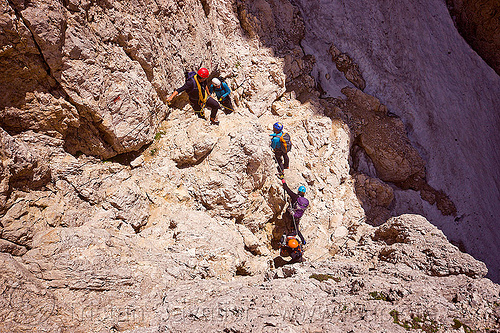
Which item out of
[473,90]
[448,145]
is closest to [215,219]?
[448,145]

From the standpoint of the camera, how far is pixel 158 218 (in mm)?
6441

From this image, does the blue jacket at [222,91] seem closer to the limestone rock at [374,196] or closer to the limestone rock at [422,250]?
the limestone rock at [422,250]

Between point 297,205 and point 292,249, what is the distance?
1452mm

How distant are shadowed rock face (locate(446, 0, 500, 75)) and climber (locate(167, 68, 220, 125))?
14739 millimetres

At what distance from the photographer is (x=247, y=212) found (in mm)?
8039

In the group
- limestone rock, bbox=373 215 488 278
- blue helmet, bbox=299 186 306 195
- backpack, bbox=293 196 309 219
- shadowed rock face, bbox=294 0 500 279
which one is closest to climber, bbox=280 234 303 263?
backpack, bbox=293 196 309 219

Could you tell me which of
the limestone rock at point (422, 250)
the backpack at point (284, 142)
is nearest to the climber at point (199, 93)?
the backpack at point (284, 142)

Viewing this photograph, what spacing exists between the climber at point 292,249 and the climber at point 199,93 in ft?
12.6

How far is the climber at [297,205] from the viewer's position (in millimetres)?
8953

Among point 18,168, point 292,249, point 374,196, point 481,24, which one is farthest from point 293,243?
point 481,24

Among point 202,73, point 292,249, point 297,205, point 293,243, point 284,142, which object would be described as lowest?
point 292,249

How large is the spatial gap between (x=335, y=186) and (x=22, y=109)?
9218 millimetres

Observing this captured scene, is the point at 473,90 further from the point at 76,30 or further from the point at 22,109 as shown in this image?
the point at 22,109

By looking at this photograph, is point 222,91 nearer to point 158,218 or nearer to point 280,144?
point 280,144
